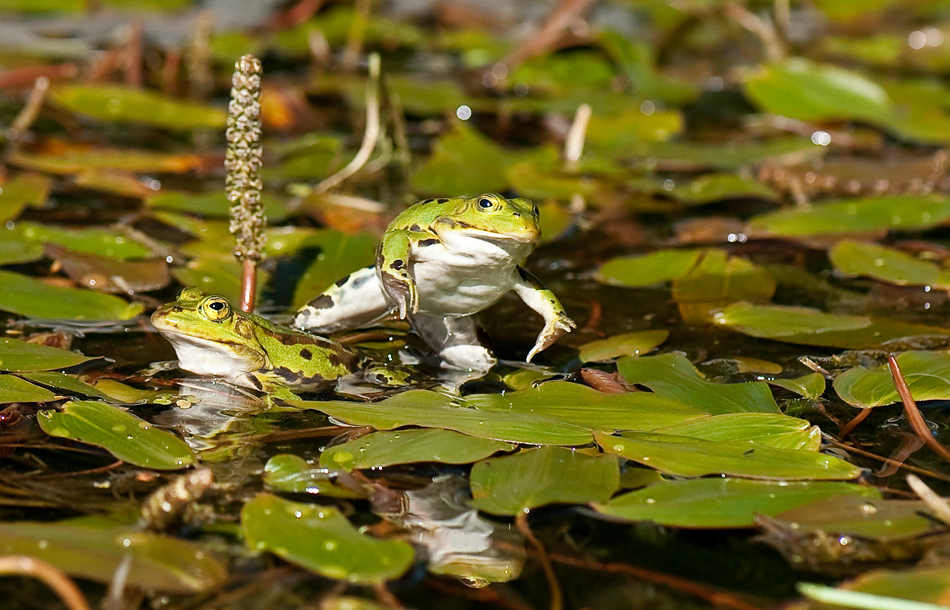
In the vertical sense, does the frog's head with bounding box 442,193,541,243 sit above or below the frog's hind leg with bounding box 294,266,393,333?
above

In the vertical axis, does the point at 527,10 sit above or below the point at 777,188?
above

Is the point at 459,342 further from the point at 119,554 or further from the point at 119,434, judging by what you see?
the point at 119,554

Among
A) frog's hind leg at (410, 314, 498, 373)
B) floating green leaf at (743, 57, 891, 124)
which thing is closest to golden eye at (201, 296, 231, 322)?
frog's hind leg at (410, 314, 498, 373)

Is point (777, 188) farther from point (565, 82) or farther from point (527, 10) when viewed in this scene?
point (527, 10)

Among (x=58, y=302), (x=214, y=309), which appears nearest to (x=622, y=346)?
(x=214, y=309)

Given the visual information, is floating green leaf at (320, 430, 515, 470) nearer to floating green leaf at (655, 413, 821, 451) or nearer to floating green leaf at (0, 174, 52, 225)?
floating green leaf at (655, 413, 821, 451)

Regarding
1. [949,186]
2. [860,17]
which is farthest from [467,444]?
[860,17]
